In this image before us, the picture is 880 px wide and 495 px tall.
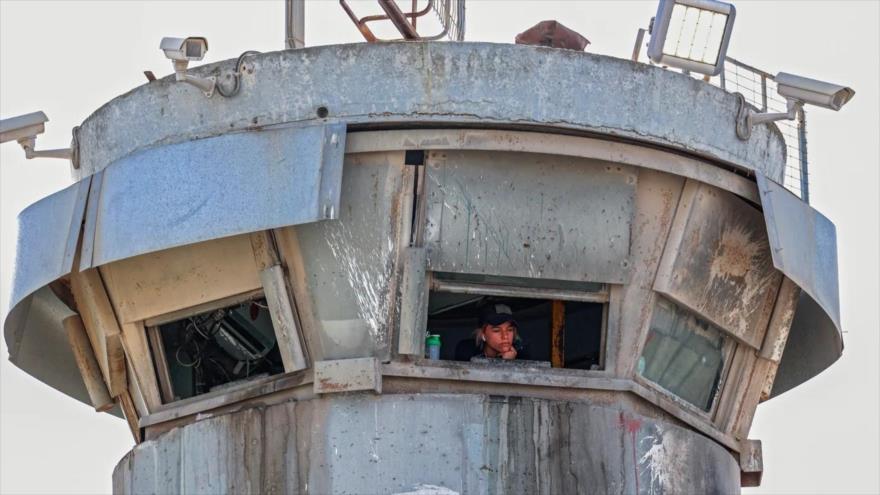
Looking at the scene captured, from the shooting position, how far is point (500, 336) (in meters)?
21.2

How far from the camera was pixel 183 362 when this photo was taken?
21.9 m

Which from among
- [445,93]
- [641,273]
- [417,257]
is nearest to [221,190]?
[417,257]

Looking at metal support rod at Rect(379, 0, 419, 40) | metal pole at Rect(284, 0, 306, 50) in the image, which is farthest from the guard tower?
metal support rod at Rect(379, 0, 419, 40)

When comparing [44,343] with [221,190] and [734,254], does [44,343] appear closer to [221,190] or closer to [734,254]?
[221,190]

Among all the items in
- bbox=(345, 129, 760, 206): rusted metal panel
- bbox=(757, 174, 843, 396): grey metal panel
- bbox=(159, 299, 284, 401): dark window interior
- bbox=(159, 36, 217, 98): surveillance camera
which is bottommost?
bbox=(159, 299, 284, 401): dark window interior

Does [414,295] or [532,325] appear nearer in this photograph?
[414,295]

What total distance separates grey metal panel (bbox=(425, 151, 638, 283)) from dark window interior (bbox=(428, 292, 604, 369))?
1.93 ft

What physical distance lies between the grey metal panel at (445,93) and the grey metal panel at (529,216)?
0.38m

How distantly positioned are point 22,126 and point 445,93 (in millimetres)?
3659

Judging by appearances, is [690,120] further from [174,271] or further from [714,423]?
[174,271]

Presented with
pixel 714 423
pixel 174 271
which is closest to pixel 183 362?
pixel 174 271

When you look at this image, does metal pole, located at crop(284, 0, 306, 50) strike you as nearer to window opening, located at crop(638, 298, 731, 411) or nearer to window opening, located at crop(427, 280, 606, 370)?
window opening, located at crop(427, 280, 606, 370)

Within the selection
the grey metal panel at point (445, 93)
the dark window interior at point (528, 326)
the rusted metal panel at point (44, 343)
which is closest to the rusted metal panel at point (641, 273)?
the dark window interior at point (528, 326)

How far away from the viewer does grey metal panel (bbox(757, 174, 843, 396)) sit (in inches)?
840
